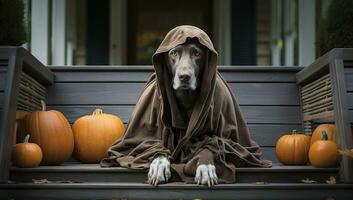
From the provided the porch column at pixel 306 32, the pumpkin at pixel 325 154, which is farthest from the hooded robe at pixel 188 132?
the porch column at pixel 306 32

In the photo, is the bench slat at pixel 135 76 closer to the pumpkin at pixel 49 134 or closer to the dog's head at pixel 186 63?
the pumpkin at pixel 49 134

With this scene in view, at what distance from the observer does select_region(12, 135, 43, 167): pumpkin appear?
3516 mm

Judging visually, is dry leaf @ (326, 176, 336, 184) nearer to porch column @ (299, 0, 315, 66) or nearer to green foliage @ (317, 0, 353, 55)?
green foliage @ (317, 0, 353, 55)

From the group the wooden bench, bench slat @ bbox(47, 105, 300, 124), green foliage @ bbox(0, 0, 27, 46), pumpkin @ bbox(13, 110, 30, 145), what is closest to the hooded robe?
the wooden bench

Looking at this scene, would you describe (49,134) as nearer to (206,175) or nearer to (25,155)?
(25,155)

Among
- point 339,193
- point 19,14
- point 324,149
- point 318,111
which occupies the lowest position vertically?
point 339,193

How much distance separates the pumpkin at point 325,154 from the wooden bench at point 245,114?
0.08 metres

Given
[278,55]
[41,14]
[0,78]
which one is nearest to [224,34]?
[278,55]

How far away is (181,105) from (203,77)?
0.24 m

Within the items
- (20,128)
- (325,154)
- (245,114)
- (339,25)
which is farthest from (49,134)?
(339,25)

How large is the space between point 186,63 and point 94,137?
1272mm

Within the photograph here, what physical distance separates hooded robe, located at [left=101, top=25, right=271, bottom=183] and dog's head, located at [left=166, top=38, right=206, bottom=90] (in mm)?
37

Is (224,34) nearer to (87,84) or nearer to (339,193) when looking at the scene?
(87,84)

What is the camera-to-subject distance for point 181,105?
11.8ft
